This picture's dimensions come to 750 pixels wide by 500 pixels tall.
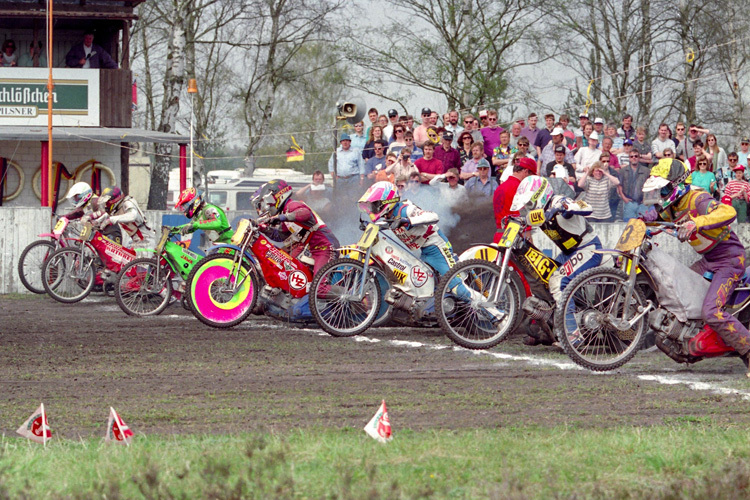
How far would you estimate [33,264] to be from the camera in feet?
59.9

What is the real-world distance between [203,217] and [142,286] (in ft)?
4.62

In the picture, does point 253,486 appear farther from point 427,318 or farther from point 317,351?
point 427,318

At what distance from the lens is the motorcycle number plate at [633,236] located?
9.05 meters

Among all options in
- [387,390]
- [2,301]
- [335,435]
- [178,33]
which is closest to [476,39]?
[178,33]

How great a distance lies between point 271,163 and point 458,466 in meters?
29.9

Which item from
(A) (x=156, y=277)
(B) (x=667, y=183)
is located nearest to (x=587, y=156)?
(A) (x=156, y=277)

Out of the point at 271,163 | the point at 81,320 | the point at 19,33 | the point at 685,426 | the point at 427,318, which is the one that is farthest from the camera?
the point at 271,163

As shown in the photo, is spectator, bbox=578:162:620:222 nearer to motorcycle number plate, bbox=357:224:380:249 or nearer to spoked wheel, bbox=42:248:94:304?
motorcycle number plate, bbox=357:224:380:249

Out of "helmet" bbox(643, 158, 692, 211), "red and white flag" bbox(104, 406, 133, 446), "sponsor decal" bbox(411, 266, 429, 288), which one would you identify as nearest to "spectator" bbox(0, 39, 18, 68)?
"sponsor decal" bbox(411, 266, 429, 288)

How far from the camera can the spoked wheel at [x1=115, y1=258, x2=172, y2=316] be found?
14.5 m

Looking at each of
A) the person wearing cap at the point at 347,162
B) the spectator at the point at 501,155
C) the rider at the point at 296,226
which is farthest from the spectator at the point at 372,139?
the rider at the point at 296,226

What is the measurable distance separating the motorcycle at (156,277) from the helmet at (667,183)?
7169 mm

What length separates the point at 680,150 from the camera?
1825cm

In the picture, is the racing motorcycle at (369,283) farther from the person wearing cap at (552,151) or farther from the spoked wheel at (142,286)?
the person wearing cap at (552,151)
